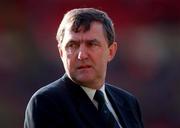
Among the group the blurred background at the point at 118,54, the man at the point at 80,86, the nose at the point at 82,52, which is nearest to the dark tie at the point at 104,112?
the man at the point at 80,86

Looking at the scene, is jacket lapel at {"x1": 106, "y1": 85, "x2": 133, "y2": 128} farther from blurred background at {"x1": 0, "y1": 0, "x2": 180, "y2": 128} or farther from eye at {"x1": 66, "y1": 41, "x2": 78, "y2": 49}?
blurred background at {"x1": 0, "y1": 0, "x2": 180, "y2": 128}

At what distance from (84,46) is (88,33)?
0.06m

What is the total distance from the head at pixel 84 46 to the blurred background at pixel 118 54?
2117 millimetres

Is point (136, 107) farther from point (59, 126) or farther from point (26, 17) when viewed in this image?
point (26, 17)

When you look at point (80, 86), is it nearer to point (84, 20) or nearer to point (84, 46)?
point (84, 46)

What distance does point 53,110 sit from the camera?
2303mm

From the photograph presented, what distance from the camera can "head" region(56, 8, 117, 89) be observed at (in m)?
2.42

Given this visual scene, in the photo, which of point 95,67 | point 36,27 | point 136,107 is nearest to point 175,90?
point 36,27

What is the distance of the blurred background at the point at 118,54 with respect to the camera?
4.63 m

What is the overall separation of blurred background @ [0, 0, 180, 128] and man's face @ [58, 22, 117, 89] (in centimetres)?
213

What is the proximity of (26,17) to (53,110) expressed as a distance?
246 centimetres

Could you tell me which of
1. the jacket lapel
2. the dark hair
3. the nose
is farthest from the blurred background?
the nose

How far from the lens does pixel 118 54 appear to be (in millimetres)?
4676

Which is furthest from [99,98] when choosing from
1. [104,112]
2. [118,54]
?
[118,54]
